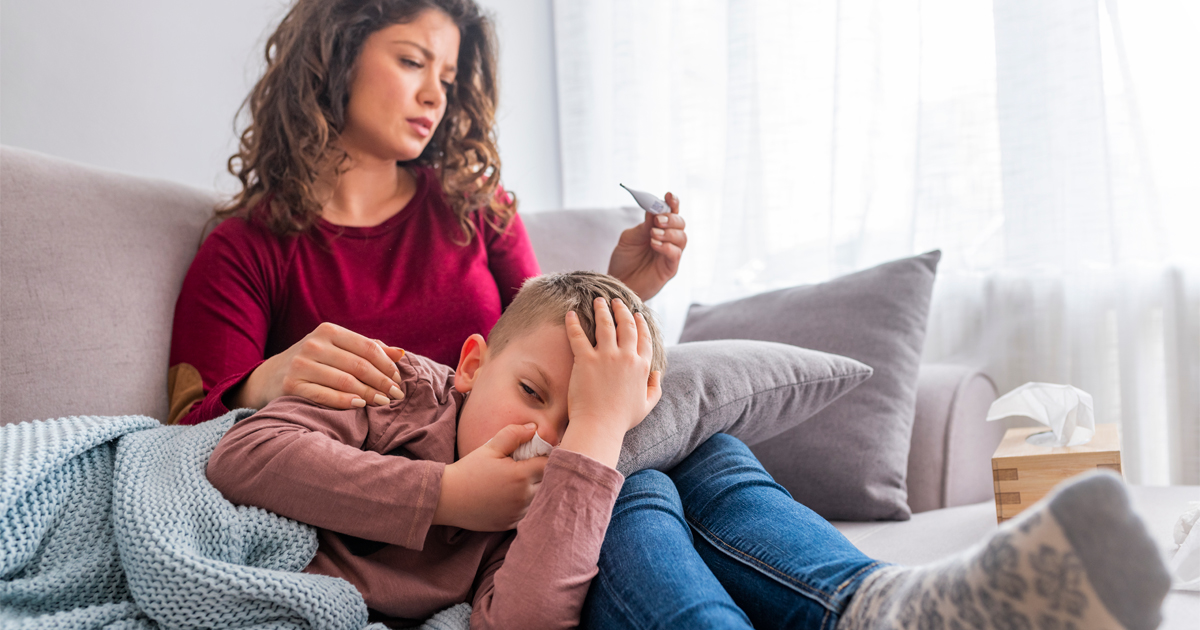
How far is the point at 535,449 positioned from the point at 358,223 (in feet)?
2.37

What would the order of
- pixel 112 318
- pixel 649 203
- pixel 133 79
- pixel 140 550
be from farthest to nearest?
pixel 133 79 < pixel 649 203 < pixel 112 318 < pixel 140 550

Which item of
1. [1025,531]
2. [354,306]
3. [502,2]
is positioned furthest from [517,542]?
[502,2]

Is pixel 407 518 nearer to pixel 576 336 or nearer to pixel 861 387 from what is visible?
pixel 576 336

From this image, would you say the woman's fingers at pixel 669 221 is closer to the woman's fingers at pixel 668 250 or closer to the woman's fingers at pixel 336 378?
the woman's fingers at pixel 668 250

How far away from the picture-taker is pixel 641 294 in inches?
51.0

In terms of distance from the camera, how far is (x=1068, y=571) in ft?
1.39

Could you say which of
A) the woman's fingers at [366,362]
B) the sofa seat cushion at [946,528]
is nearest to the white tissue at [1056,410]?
the sofa seat cushion at [946,528]

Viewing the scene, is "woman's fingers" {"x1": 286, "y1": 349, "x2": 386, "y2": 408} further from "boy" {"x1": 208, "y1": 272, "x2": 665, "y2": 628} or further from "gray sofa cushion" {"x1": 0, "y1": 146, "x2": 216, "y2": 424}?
"gray sofa cushion" {"x1": 0, "y1": 146, "x2": 216, "y2": 424}

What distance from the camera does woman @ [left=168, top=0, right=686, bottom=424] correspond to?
45.4 inches

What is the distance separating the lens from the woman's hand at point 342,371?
0.83 metres

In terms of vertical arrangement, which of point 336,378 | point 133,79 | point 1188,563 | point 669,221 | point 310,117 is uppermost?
point 133,79

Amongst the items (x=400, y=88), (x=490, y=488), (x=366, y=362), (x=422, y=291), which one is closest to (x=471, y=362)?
(x=366, y=362)

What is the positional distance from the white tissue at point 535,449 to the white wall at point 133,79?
1.13 meters

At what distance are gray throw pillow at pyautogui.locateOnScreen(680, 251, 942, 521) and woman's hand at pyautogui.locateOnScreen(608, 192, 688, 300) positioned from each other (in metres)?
0.22
